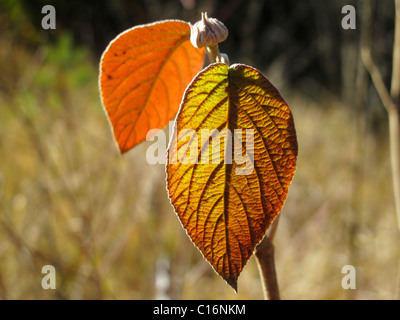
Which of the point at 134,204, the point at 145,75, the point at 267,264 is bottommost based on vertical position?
the point at 267,264


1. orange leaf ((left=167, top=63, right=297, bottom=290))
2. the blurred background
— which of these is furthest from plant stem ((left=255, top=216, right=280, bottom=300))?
the blurred background

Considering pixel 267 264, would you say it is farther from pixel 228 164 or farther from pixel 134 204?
pixel 134 204

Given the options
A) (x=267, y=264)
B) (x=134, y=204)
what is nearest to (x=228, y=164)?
(x=267, y=264)

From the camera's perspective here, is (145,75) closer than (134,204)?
Yes

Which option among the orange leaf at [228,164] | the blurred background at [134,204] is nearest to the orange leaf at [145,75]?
the orange leaf at [228,164]

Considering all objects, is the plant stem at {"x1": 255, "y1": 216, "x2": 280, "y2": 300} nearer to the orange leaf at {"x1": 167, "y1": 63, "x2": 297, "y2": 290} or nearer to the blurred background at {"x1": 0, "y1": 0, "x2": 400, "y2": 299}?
the orange leaf at {"x1": 167, "y1": 63, "x2": 297, "y2": 290}

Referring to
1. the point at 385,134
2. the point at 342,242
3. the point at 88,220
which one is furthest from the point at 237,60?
the point at 88,220

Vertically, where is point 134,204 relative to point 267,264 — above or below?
above
